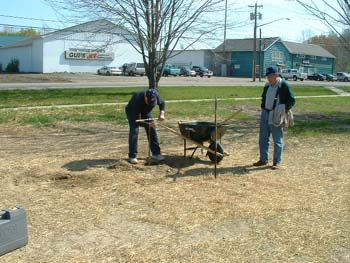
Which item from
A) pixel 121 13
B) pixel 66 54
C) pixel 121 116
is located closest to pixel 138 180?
pixel 121 116

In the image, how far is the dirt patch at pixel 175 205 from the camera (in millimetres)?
4625

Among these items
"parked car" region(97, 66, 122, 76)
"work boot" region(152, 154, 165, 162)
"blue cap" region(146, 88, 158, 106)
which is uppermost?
"parked car" region(97, 66, 122, 76)

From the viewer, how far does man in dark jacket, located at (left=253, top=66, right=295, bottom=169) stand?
7.95 meters

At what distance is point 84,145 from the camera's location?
9.85m

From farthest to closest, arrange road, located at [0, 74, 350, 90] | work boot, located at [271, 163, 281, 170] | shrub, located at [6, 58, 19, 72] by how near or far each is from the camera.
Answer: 1. shrub, located at [6, 58, 19, 72]
2. road, located at [0, 74, 350, 90]
3. work boot, located at [271, 163, 281, 170]

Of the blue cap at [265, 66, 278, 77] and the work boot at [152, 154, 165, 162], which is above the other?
the blue cap at [265, 66, 278, 77]

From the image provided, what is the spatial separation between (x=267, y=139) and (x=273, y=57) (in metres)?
74.7

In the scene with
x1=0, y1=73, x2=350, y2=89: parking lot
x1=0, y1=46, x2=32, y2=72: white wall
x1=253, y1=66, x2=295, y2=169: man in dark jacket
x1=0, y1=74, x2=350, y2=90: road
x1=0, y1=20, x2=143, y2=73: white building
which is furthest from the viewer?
x1=0, y1=46, x2=32, y2=72: white wall

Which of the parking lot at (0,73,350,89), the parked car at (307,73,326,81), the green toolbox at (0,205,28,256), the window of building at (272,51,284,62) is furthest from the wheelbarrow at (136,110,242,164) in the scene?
the window of building at (272,51,284,62)

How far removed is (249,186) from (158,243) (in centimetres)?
247

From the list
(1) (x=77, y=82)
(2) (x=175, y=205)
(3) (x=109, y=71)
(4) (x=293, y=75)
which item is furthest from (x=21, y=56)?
(2) (x=175, y=205)

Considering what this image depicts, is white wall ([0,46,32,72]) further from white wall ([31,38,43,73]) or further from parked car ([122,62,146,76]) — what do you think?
parked car ([122,62,146,76])

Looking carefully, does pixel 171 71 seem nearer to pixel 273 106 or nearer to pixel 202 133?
pixel 273 106

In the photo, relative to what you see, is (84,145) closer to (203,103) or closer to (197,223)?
(197,223)
